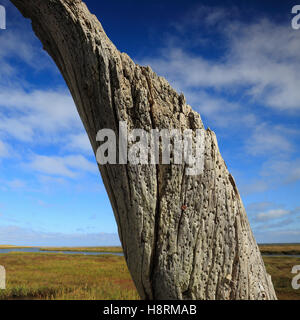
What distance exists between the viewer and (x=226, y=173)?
4281 millimetres

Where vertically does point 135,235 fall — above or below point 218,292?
above

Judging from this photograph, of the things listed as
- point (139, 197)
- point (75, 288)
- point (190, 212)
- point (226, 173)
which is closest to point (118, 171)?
point (139, 197)

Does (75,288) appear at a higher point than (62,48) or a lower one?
lower

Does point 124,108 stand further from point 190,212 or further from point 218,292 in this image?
point 218,292

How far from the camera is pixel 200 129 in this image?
13.4ft

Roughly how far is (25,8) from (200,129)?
12.3 ft

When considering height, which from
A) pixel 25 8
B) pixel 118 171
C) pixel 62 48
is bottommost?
pixel 118 171
